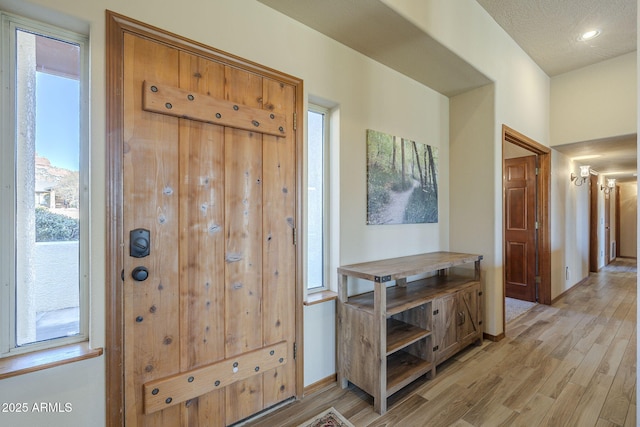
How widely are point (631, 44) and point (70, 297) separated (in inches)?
212

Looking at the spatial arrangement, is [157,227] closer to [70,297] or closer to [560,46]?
[70,297]

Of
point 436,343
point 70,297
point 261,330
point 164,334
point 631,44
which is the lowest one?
point 436,343

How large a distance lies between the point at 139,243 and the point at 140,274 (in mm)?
148

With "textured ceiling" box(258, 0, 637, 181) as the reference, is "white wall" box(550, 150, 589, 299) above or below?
below

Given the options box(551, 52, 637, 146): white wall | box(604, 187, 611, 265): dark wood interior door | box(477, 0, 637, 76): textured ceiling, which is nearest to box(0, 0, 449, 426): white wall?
box(477, 0, 637, 76): textured ceiling

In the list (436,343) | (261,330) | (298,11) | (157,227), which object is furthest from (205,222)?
(436,343)

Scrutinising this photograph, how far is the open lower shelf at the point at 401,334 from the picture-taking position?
190cm

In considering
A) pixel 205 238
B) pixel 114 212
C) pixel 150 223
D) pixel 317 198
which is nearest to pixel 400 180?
pixel 317 198

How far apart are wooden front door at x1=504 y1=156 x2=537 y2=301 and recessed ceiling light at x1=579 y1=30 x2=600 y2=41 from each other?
4.81 ft

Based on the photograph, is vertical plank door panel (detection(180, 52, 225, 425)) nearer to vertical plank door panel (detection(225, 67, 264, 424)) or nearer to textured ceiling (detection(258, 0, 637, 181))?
vertical plank door panel (detection(225, 67, 264, 424))

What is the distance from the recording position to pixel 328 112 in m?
2.18

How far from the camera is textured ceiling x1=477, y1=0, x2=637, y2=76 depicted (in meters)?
2.47

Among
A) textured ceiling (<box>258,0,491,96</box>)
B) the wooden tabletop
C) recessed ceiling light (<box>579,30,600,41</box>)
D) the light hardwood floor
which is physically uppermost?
recessed ceiling light (<box>579,30,600,41</box>)

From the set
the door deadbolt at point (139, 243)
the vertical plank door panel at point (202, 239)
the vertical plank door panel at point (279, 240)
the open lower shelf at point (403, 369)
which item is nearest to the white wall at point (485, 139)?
the open lower shelf at point (403, 369)
